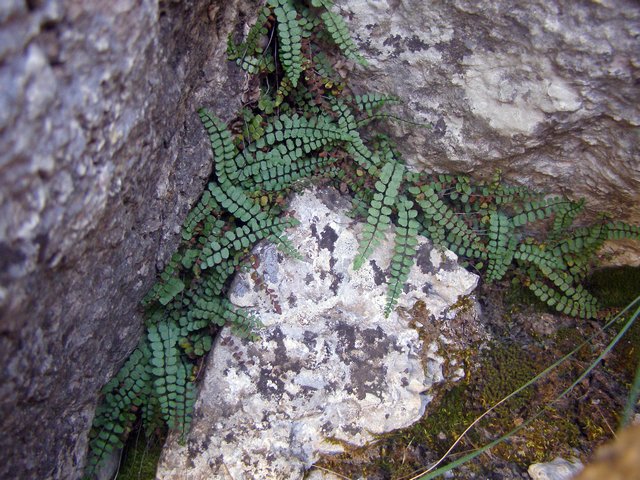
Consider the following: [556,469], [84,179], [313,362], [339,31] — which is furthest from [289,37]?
[556,469]

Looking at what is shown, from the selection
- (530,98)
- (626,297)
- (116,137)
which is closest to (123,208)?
(116,137)

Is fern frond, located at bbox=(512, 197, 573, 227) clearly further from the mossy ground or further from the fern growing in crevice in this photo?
the mossy ground

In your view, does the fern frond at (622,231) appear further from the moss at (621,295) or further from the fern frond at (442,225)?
the fern frond at (442,225)

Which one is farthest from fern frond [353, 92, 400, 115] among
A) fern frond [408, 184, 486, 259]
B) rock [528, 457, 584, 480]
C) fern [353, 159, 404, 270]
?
rock [528, 457, 584, 480]

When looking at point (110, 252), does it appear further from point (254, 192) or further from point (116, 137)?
point (254, 192)

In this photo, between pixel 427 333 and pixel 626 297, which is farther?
pixel 626 297
